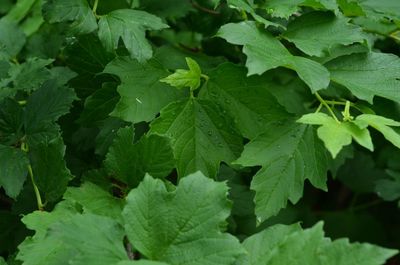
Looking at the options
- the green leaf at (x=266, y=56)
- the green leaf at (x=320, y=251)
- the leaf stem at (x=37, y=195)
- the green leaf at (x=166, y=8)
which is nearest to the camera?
the green leaf at (x=320, y=251)

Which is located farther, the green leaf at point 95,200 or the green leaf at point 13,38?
the green leaf at point 13,38

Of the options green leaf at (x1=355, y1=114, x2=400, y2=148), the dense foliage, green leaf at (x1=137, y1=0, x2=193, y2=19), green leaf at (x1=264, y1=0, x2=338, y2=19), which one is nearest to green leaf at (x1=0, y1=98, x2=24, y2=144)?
the dense foliage

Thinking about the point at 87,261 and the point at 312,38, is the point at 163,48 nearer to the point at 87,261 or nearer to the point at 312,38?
the point at 312,38

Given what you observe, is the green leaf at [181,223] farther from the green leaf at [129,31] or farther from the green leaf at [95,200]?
the green leaf at [129,31]

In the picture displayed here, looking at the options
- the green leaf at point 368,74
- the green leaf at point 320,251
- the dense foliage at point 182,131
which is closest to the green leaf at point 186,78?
the dense foliage at point 182,131

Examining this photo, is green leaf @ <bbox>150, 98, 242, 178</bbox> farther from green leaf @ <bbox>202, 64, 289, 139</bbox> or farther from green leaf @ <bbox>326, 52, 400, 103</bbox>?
green leaf @ <bbox>326, 52, 400, 103</bbox>

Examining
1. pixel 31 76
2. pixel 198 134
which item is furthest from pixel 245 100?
pixel 31 76

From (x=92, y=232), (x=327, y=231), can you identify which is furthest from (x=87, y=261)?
(x=327, y=231)

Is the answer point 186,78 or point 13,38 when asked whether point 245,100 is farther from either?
point 13,38
